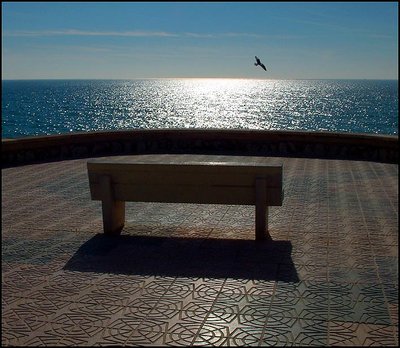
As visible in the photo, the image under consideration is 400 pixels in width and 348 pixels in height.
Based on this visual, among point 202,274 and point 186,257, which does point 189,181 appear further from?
point 202,274

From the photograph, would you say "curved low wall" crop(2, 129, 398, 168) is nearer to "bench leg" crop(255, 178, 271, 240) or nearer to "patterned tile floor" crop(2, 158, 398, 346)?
"patterned tile floor" crop(2, 158, 398, 346)

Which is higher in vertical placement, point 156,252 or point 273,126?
point 156,252

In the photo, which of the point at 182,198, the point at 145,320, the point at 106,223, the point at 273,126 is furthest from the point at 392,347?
the point at 273,126

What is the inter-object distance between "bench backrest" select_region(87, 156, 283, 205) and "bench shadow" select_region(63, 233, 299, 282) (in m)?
0.47

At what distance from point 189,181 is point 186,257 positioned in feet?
3.11

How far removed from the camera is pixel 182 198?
627cm

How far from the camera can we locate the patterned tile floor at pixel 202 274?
4008 mm

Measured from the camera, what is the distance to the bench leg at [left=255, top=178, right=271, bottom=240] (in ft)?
19.9

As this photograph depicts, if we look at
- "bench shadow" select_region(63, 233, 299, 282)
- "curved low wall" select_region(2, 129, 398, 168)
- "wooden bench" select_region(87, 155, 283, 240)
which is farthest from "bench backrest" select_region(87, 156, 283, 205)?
"curved low wall" select_region(2, 129, 398, 168)

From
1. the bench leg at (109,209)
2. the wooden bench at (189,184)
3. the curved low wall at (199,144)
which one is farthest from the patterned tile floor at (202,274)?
the curved low wall at (199,144)

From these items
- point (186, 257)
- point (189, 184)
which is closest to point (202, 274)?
point (186, 257)

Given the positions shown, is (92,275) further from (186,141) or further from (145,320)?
(186,141)

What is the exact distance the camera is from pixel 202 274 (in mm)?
5180

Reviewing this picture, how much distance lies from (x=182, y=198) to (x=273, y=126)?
60.7 meters
